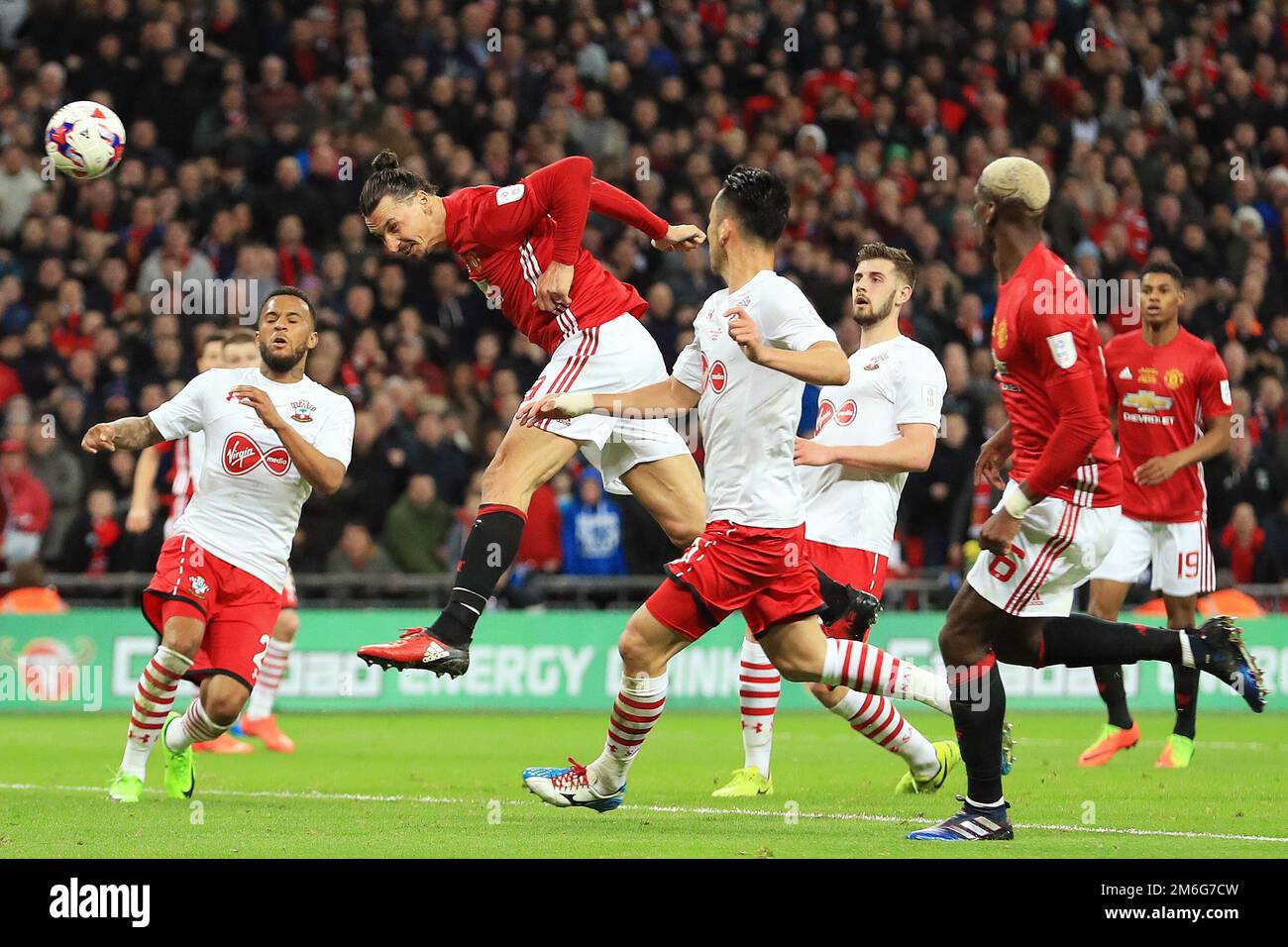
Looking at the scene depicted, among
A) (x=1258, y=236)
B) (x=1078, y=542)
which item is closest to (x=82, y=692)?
(x=1078, y=542)

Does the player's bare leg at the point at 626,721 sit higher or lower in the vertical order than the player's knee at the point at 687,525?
lower

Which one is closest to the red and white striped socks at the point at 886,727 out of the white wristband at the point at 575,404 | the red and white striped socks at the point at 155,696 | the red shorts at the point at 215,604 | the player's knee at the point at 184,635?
the white wristband at the point at 575,404

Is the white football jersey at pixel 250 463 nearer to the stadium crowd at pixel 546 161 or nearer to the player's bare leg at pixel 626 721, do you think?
the player's bare leg at pixel 626 721

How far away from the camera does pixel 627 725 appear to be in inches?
312

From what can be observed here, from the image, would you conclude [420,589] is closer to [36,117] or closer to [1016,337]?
[36,117]

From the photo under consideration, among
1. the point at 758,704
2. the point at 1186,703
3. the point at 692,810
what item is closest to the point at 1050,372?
the point at 692,810

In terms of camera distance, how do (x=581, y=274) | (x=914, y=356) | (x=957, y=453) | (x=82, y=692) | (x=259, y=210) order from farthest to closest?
(x=259, y=210)
(x=957, y=453)
(x=82, y=692)
(x=914, y=356)
(x=581, y=274)

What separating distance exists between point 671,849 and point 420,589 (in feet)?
32.6

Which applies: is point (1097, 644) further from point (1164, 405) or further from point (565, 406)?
point (1164, 405)

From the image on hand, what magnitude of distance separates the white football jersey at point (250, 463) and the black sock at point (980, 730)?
11.3ft

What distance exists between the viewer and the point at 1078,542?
7555 millimetres

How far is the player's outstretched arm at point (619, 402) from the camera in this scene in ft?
24.4

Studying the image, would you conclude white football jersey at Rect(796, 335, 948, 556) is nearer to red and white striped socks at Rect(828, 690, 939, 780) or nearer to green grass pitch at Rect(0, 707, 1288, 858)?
red and white striped socks at Rect(828, 690, 939, 780)

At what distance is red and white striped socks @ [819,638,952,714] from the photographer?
25.0ft
